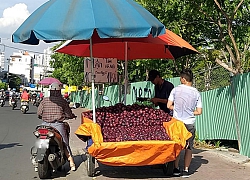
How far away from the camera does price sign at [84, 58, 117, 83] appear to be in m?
6.89

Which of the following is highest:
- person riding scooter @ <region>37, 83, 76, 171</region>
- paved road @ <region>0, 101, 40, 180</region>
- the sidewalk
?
person riding scooter @ <region>37, 83, 76, 171</region>

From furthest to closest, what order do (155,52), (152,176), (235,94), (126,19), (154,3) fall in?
(154,3) → (155,52) → (235,94) → (152,176) → (126,19)

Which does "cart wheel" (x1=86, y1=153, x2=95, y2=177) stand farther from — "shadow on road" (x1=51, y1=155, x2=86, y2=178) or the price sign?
the price sign

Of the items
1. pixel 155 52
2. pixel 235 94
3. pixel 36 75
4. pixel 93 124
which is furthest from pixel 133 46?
pixel 36 75

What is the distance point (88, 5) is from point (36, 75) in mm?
140202

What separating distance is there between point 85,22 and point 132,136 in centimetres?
196

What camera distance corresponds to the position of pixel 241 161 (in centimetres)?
740

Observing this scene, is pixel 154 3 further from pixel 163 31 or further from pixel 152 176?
pixel 152 176

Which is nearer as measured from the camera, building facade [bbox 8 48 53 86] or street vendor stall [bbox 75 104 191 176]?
street vendor stall [bbox 75 104 191 176]

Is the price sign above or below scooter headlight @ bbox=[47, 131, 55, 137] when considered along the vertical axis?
above

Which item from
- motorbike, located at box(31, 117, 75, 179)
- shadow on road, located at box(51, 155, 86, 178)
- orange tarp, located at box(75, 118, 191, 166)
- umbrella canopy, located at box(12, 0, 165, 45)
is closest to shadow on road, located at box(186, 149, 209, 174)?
orange tarp, located at box(75, 118, 191, 166)

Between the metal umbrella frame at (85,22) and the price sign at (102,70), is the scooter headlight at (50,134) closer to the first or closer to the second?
the price sign at (102,70)

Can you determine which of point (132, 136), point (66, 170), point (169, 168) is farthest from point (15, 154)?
point (169, 168)

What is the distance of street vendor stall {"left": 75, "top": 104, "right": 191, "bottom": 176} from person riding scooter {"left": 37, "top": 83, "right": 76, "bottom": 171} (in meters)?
0.48
